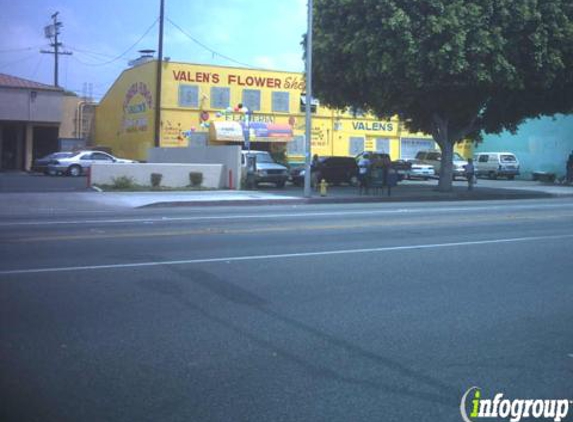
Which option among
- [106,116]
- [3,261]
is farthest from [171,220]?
[106,116]

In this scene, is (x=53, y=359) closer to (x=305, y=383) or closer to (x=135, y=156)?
(x=305, y=383)

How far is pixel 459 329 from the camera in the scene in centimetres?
680

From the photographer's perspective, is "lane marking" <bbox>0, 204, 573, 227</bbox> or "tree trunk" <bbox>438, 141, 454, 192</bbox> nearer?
"lane marking" <bbox>0, 204, 573, 227</bbox>

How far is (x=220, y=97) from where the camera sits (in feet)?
143

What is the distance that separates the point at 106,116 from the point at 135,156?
811cm

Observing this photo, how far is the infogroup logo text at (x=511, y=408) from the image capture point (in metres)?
4.73

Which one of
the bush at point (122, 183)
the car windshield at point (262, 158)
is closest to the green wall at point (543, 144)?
the car windshield at point (262, 158)

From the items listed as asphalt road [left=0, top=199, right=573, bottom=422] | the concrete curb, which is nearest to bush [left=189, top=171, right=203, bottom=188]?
the concrete curb

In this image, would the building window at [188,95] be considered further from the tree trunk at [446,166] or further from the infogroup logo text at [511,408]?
the infogroup logo text at [511,408]

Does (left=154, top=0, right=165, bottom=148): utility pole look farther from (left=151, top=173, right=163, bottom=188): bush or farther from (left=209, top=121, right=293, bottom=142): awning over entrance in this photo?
(left=151, top=173, right=163, bottom=188): bush

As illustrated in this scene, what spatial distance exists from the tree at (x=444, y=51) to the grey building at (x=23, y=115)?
864 inches

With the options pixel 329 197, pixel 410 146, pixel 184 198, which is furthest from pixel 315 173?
pixel 410 146

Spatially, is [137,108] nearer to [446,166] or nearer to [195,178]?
[195,178]

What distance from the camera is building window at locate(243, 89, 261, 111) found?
44.2 meters
